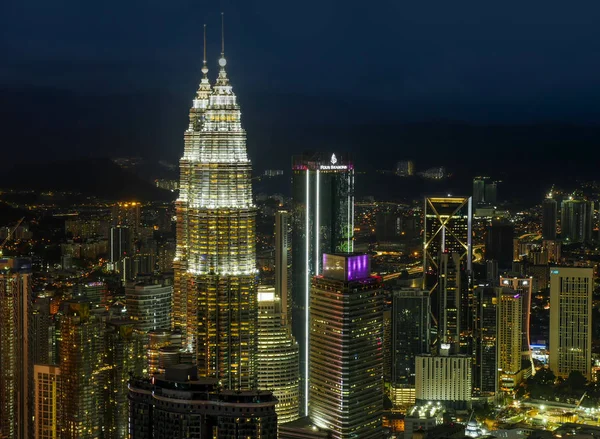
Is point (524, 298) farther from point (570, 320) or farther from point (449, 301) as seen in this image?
point (449, 301)

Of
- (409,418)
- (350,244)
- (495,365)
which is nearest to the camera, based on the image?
(409,418)

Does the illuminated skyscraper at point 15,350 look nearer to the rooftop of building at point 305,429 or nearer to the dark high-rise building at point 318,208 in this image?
the rooftop of building at point 305,429

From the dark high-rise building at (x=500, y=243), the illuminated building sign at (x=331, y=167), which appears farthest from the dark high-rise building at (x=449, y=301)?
the illuminated building sign at (x=331, y=167)

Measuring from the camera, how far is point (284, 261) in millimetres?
15688

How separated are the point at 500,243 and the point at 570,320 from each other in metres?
3.09

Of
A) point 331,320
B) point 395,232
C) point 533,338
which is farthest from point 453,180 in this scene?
point 331,320

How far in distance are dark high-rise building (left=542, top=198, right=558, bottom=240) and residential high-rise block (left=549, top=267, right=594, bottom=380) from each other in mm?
2173

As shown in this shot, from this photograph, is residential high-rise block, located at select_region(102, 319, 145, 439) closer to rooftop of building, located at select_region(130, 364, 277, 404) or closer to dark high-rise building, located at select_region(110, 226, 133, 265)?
rooftop of building, located at select_region(130, 364, 277, 404)

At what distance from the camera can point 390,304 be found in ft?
58.5

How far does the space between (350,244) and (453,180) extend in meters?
4.13

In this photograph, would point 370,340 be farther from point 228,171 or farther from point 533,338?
point 533,338

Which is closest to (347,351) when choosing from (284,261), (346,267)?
(346,267)

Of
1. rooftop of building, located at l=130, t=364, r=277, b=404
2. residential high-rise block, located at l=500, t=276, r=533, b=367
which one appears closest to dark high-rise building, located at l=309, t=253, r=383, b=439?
rooftop of building, located at l=130, t=364, r=277, b=404

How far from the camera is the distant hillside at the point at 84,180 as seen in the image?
1634cm
